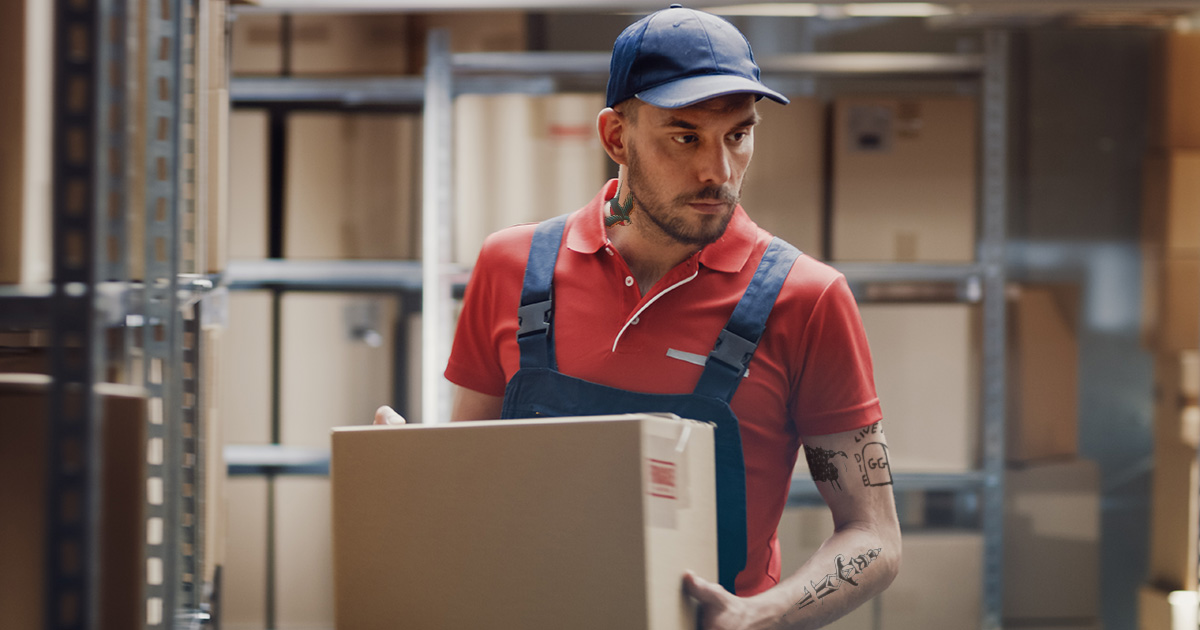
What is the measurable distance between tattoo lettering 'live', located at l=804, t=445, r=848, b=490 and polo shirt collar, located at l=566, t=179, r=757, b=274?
26 centimetres

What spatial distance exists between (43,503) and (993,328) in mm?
2296

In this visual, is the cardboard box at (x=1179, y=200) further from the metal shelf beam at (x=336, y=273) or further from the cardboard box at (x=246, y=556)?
the cardboard box at (x=246, y=556)

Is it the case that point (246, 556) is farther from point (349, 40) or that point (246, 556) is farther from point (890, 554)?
point (890, 554)

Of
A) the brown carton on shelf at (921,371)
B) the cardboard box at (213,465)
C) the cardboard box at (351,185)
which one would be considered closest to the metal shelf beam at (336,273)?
the cardboard box at (351,185)

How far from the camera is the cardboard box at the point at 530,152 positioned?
240 centimetres

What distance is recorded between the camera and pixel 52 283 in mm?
770

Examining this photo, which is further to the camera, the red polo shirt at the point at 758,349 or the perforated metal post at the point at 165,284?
the red polo shirt at the point at 758,349

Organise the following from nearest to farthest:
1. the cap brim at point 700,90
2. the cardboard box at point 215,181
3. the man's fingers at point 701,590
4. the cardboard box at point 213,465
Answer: the man's fingers at point 701,590 → the cap brim at point 700,90 → the cardboard box at point 215,181 → the cardboard box at point 213,465

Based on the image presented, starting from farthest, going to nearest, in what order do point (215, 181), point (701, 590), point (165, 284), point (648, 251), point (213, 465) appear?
point (213, 465), point (215, 181), point (648, 251), point (165, 284), point (701, 590)

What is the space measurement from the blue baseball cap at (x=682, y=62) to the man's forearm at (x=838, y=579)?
0.56 meters

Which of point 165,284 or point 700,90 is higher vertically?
point 700,90

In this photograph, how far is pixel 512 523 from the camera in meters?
0.84

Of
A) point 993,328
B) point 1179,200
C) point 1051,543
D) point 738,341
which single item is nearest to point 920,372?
point 993,328

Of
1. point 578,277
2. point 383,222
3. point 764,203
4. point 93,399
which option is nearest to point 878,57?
point 764,203
